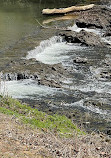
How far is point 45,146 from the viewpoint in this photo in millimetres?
6695

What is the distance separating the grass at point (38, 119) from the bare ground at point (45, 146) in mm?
806

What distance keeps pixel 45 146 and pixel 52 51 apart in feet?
41.8

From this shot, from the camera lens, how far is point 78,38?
20.8m

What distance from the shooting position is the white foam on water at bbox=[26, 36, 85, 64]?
1728cm

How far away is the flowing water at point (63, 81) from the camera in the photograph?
36.2 ft

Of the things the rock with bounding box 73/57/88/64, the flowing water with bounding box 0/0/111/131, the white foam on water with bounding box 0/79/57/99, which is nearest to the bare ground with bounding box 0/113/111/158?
the flowing water with bounding box 0/0/111/131

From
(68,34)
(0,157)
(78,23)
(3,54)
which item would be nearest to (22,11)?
(78,23)

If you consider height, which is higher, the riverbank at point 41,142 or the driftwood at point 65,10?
the driftwood at point 65,10

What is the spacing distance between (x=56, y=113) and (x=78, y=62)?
6.14 meters

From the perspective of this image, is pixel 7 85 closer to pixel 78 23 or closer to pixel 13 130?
pixel 13 130

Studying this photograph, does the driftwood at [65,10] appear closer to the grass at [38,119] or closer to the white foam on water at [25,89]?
the white foam on water at [25,89]

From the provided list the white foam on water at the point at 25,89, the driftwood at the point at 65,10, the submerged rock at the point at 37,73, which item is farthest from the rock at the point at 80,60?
the driftwood at the point at 65,10

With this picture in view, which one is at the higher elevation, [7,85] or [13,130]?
[13,130]

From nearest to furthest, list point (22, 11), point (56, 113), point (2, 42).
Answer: point (56, 113) → point (2, 42) → point (22, 11)
